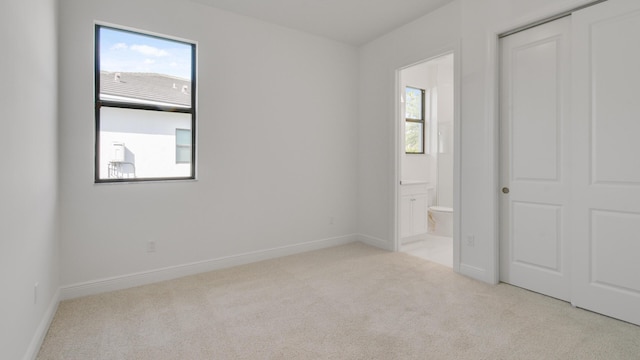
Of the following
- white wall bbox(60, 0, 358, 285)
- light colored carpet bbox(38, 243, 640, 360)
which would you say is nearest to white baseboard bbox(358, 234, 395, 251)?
white wall bbox(60, 0, 358, 285)

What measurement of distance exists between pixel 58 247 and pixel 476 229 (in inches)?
153

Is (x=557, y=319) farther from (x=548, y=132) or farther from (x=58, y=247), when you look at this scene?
(x=58, y=247)

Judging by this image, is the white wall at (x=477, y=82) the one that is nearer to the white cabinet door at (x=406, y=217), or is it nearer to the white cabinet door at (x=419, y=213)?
the white cabinet door at (x=406, y=217)

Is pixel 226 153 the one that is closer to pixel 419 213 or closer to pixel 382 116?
pixel 382 116

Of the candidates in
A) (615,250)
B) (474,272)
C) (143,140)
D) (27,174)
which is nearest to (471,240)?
(474,272)

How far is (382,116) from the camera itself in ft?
14.2

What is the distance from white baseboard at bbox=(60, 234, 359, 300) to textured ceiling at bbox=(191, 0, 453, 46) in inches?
110

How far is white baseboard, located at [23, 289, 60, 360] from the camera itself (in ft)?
6.10

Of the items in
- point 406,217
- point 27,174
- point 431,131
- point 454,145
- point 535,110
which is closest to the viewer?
point 27,174

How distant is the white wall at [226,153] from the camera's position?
111 inches

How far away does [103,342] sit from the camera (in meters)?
2.10

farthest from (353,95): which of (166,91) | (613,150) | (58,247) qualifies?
(58,247)

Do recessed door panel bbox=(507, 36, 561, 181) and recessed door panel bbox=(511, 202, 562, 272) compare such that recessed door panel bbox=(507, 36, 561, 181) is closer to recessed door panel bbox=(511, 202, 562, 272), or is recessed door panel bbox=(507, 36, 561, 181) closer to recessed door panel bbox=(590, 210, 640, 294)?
recessed door panel bbox=(511, 202, 562, 272)

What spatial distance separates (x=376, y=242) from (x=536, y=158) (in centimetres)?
226
